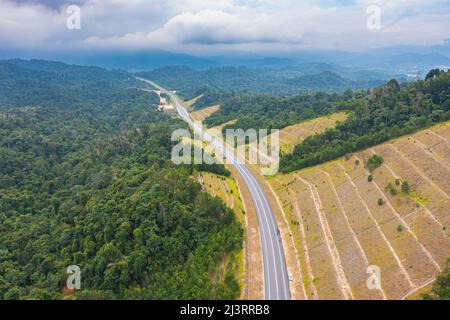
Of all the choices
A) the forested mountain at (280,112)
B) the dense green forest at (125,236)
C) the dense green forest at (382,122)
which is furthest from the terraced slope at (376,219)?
the forested mountain at (280,112)

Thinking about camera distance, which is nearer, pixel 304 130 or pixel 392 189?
pixel 392 189

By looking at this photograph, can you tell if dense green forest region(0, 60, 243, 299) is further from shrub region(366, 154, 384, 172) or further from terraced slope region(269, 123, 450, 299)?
shrub region(366, 154, 384, 172)

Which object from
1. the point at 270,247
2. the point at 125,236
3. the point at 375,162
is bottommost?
the point at 270,247

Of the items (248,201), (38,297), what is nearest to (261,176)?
(248,201)

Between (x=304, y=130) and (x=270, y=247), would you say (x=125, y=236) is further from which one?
(x=304, y=130)

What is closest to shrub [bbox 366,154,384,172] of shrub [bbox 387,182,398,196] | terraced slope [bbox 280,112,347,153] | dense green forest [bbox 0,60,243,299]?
shrub [bbox 387,182,398,196]

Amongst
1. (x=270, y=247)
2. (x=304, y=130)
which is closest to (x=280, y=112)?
(x=304, y=130)
